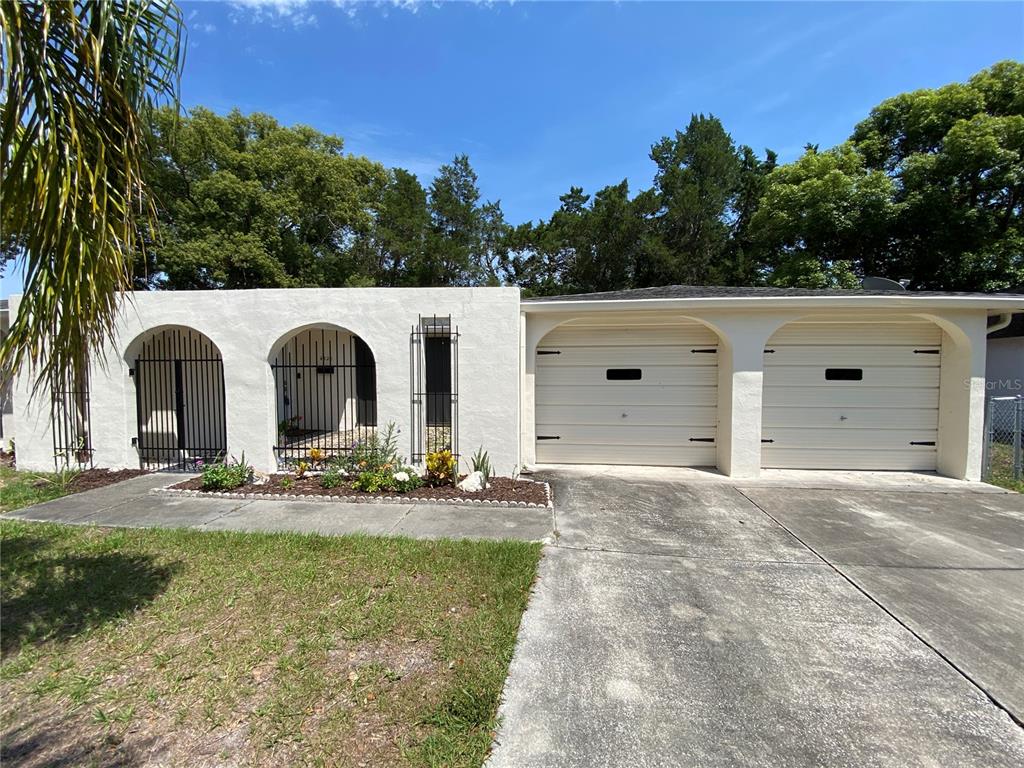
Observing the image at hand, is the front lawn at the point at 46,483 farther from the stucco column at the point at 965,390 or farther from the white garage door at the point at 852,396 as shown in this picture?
the stucco column at the point at 965,390

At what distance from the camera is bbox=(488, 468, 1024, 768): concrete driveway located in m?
2.13

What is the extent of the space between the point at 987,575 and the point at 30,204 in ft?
23.0

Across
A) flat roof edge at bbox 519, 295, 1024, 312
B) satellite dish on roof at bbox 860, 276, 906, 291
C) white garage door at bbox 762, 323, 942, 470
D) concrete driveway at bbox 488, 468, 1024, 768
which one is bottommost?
concrete driveway at bbox 488, 468, 1024, 768

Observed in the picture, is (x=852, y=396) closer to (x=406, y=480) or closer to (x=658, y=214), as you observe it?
(x=406, y=480)

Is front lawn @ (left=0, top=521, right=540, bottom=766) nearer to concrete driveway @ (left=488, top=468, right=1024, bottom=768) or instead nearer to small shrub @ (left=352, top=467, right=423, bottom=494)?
concrete driveway @ (left=488, top=468, right=1024, bottom=768)

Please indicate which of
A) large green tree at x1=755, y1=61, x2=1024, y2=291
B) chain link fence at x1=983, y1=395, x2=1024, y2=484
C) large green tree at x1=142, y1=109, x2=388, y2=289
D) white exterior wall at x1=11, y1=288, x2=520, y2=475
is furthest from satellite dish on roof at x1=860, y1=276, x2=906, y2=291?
large green tree at x1=142, y1=109, x2=388, y2=289

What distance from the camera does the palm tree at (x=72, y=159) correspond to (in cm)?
199

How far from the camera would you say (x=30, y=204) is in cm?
210

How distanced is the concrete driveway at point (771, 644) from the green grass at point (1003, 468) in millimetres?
1844

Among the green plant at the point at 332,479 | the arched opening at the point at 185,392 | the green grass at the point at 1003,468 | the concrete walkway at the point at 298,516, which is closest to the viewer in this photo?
the concrete walkway at the point at 298,516

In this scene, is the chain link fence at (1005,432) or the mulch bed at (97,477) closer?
the mulch bed at (97,477)

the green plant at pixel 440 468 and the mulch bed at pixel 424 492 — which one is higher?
the green plant at pixel 440 468

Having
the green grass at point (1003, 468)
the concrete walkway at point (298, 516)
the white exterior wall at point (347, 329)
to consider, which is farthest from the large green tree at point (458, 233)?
the green grass at point (1003, 468)

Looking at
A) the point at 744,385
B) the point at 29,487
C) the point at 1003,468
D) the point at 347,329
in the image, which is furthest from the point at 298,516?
the point at 1003,468
